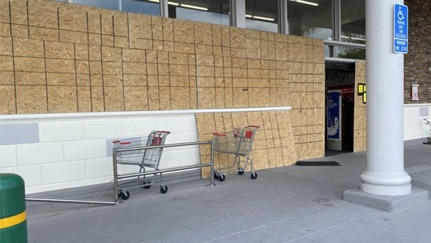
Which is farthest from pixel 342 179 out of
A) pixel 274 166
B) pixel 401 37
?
pixel 401 37

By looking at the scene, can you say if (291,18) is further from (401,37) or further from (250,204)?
(250,204)

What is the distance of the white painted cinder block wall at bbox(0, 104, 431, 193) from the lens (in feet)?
17.8

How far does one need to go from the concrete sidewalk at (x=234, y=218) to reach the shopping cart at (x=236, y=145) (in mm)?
586

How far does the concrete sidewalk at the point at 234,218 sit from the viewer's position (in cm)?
418

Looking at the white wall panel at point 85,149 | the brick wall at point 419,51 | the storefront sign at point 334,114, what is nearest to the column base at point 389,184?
the white wall panel at point 85,149

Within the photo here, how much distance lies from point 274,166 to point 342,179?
1729 mm

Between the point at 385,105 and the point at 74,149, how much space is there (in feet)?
15.8

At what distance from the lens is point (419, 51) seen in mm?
12031

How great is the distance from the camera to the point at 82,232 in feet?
14.4

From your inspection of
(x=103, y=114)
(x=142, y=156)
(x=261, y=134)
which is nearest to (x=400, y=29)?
(x=261, y=134)

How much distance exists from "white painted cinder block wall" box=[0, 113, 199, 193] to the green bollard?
328 centimetres

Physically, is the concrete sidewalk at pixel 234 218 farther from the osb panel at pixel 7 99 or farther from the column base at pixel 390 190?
the osb panel at pixel 7 99

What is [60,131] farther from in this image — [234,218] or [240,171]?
[240,171]

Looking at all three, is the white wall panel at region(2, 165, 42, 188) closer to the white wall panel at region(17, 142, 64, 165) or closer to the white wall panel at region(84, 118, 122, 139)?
the white wall panel at region(17, 142, 64, 165)
